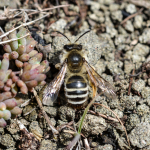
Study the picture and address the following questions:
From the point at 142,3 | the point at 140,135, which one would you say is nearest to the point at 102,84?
the point at 140,135

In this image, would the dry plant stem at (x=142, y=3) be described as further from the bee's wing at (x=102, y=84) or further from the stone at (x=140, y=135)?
the stone at (x=140, y=135)

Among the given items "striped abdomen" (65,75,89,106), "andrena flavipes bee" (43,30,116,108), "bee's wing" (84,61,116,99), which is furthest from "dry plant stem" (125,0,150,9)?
"striped abdomen" (65,75,89,106)

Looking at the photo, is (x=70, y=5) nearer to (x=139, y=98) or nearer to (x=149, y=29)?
(x=149, y=29)

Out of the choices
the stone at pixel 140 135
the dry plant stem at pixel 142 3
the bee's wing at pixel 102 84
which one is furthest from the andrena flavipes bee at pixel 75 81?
the dry plant stem at pixel 142 3

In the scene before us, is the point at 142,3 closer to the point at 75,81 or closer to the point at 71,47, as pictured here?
the point at 71,47

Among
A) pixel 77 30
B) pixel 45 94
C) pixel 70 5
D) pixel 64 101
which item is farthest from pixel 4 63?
pixel 70 5

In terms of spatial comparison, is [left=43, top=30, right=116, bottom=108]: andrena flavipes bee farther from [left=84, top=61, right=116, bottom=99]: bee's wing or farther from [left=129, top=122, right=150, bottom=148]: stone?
[left=129, top=122, right=150, bottom=148]: stone

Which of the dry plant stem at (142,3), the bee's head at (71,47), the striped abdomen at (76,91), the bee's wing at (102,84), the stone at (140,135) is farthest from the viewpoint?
the dry plant stem at (142,3)
